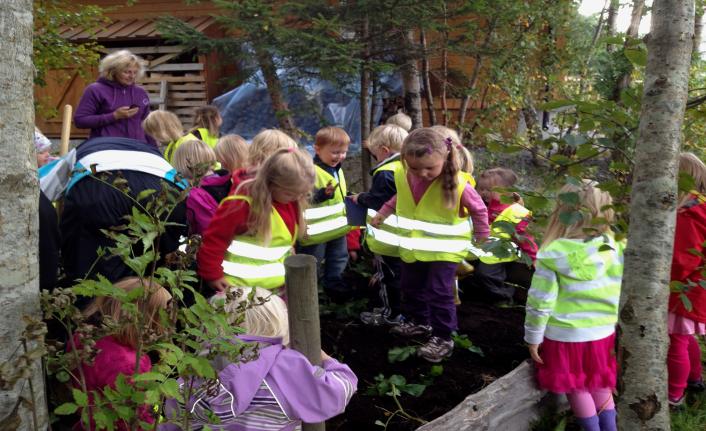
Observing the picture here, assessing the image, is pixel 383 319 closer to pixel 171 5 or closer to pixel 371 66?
pixel 371 66

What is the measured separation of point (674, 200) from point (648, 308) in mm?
278

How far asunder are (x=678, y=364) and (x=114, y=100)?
447cm

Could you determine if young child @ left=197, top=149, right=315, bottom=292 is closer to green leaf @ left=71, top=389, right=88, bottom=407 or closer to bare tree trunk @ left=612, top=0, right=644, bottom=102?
green leaf @ left=71, top=389, right=88, bottom=407

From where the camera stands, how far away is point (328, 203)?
192 inches

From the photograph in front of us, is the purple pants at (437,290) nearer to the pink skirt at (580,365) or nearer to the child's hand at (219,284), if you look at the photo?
the pink skirt at (580,365)

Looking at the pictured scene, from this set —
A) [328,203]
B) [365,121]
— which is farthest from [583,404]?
[365,121]

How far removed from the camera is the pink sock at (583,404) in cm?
342

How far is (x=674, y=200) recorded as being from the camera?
158cm

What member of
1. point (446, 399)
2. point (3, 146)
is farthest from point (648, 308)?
point (446, 399)

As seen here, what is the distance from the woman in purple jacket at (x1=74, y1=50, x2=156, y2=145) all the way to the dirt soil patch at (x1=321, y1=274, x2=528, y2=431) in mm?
2214

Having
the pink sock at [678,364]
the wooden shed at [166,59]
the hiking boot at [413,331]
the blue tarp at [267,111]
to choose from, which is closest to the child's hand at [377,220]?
the hiking boot at [413,331]

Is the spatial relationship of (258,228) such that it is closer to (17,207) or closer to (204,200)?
(204,200)

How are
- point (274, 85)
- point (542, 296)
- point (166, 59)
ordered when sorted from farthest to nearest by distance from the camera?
point (166, 59) < point (274, 85) < point (542, 296)

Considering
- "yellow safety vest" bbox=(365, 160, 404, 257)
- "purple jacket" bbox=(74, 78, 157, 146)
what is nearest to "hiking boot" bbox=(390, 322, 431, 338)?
"yellow safety vest" bbox=(365, 160, 404, 257)
